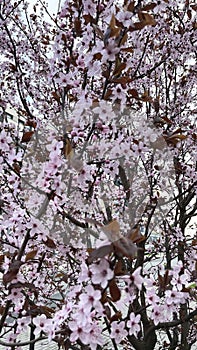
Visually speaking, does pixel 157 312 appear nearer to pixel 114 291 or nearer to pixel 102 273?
pixel 114 291

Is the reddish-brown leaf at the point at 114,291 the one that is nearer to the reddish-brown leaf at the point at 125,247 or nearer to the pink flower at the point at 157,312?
the reddish-brown leaf at the point at 125,247

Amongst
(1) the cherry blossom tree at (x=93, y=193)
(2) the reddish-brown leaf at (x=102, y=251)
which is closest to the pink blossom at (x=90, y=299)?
(1) the cherry blossom tree at (x=93, y=193)

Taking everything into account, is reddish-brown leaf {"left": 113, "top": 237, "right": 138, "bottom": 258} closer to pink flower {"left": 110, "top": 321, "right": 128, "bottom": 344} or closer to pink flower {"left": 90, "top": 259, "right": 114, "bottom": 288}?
pink flower {"left": 90, "top": 259, "right": 114, "bottom": 288}

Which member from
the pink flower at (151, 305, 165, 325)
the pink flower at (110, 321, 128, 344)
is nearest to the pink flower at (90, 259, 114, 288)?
the pink flower at (110, 321, 128, 344)

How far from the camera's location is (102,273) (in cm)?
91

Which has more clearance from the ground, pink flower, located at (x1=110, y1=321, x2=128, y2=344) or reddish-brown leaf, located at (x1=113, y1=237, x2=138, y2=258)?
reddish-brown leaf, located at (x1=113, y1=237, x2=138, y2=258)

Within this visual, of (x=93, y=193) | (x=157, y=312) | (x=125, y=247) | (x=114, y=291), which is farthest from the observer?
(x=93, y=193)

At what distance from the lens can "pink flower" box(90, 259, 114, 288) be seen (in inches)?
35.5

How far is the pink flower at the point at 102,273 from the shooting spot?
0.90m

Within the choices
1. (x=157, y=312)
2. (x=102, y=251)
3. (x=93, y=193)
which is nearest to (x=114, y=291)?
(x=102, y=251)

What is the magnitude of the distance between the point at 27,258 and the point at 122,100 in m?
0.63

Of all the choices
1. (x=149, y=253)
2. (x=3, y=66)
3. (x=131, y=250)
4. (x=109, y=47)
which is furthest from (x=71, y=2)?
(x=149, y=253)

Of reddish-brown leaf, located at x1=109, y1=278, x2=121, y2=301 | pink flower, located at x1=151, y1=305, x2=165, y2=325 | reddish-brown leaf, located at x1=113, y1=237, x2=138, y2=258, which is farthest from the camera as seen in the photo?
pink flower, located at x1=151, y1=305, x2=165, y2=325

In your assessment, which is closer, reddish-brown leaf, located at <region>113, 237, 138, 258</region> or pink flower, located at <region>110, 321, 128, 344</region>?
reddish-brown leaf, located at <region>113, 237, 138, 258</region>
